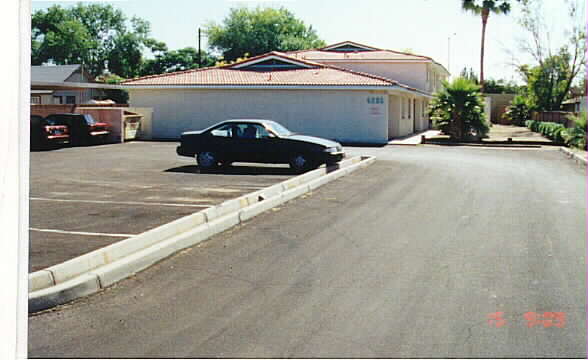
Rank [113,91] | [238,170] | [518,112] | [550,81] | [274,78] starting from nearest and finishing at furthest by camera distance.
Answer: [238,170] → [274,78] → [113,91] → [550,81] → [518,112]

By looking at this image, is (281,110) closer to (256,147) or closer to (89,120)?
(89,120)

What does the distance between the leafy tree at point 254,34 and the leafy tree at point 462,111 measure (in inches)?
1392

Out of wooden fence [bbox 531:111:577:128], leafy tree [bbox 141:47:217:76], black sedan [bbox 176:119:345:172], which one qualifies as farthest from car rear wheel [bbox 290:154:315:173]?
leafy tree [bbox 141:47:217:76]

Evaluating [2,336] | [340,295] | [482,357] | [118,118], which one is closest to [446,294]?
[340,295]

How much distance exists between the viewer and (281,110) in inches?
1315

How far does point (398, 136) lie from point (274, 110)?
7.38 meters

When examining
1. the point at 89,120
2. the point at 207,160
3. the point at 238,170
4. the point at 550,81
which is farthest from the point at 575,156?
the point at 550,81

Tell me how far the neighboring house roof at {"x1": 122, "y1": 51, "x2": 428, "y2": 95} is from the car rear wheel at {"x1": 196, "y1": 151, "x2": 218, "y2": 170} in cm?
1472

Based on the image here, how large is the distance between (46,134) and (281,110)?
1189 centimetres

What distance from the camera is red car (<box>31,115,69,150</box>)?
2509 cm

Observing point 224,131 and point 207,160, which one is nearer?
point 207,160

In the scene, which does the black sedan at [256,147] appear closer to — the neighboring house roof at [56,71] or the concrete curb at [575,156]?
the concrete curb at [575,156]

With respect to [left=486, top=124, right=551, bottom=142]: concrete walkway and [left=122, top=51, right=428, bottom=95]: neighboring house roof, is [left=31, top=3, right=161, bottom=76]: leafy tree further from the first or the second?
[left=486, top=124, right=551, bottom=142]: concrete walkway
